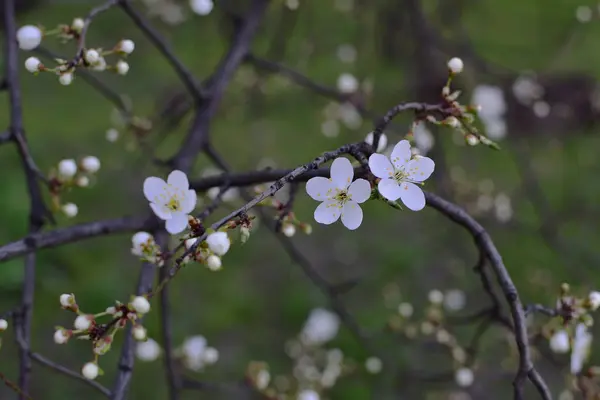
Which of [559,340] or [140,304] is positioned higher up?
[140,304]

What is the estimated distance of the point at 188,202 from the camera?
1182mm

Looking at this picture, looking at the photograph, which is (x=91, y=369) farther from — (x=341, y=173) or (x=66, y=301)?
(x=341, y=173)

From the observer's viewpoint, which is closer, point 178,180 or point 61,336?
point 61,336

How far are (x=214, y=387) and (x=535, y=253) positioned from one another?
264 cm

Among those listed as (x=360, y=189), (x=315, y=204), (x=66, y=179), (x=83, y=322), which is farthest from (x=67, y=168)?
(x=315, y=204)

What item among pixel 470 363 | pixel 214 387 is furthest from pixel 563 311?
pixel 214 387

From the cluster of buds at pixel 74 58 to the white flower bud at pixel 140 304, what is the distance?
0.52 meters

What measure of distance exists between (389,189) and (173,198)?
0.45 m

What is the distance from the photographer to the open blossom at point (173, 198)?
3.73ft

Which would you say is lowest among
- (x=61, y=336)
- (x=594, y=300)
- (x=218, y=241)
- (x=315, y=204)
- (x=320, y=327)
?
(x=320, y=327)

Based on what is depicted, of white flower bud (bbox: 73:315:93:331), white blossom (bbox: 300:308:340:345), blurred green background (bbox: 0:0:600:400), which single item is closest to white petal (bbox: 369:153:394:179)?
white flower bud (bbox: 73:315:93:331)

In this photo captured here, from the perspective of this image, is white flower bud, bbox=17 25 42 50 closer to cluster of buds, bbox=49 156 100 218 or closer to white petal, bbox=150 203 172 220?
cluster of buds, bbox=49 156 100 218

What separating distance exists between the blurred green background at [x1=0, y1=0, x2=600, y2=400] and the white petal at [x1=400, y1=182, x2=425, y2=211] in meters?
1.27

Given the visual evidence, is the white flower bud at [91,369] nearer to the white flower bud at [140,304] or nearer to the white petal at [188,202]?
the white flower bud at [140,304]
